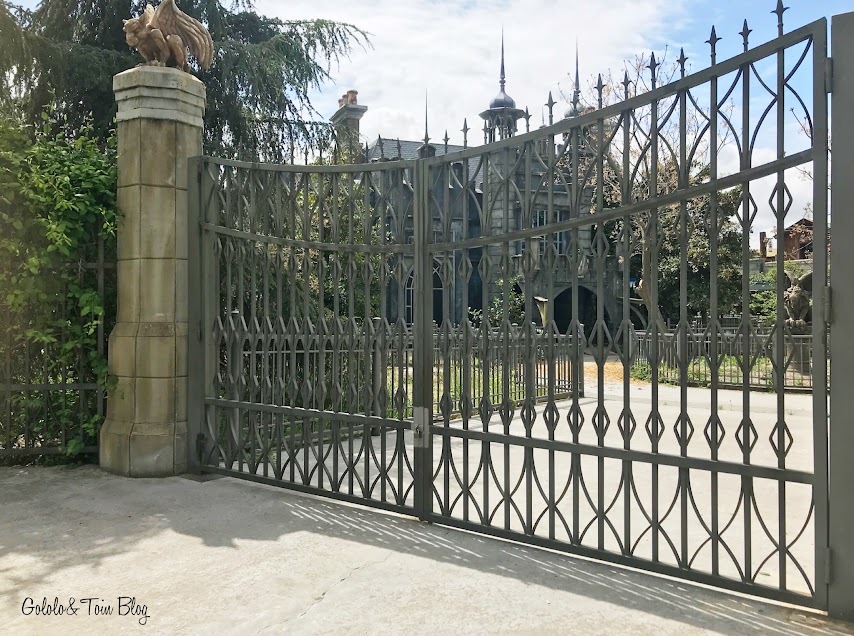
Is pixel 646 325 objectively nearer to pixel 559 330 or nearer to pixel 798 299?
pixel 559 330

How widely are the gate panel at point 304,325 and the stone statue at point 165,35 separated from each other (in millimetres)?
1005

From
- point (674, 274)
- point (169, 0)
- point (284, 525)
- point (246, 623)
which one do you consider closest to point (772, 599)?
point (246, 623)

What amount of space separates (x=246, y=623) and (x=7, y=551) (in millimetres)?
1947

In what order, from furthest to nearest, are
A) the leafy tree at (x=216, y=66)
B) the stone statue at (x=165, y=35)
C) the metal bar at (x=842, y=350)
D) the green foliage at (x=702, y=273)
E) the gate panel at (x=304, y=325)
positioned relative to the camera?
the green foliage at (x=702, y=273)
the leafy tree at (x=216, y=66)
the stone statue at (x=165, y=35)
the gate panel at (x=304, y=325)
the metal bar at (x=842, y=350)

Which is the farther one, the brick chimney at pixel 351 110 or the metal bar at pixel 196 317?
the brick chimney at pixel 351 110

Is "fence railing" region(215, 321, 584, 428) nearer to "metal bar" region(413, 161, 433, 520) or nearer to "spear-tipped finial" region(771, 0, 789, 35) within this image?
"metal bar" region(413, 161, 433, 520)

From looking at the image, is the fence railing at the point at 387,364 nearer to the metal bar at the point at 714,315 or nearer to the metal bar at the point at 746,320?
the metal bar at the point at 714,315

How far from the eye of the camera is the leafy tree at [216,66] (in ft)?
32.2

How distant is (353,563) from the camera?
3.89m

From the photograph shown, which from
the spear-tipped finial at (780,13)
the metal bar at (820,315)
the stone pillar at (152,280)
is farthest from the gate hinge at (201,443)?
the spear-tipped finial at (780,13)

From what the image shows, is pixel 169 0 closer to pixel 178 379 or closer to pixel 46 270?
pixel 46 270

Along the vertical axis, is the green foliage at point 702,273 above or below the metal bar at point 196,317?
above

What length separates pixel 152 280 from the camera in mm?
5867

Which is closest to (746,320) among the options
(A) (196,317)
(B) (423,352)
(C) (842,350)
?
(C) (842,350)
